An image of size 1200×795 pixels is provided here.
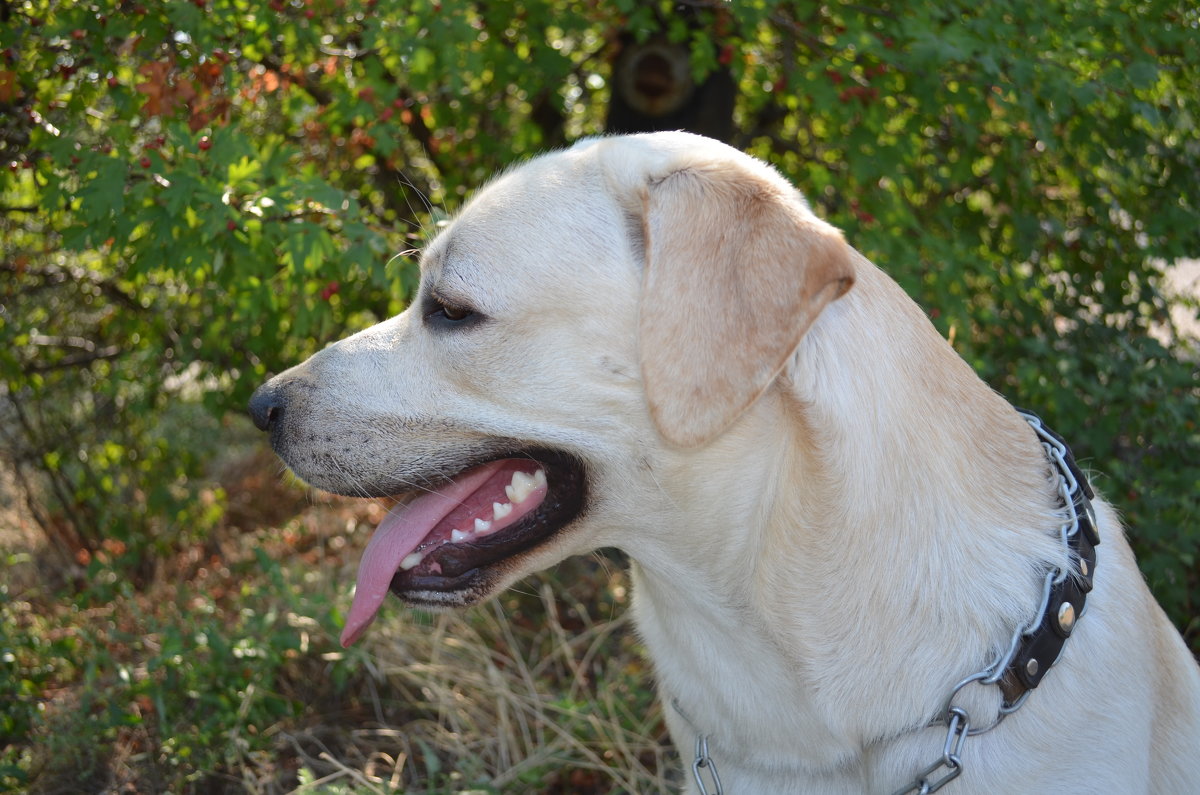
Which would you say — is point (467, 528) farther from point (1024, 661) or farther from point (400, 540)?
point (1024, 661)

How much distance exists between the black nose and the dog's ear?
0.97 meters

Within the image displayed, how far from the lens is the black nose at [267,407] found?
7.97 feet

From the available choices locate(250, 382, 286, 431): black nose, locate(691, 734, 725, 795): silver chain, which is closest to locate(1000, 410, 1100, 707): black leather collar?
locate(691, 734, 725, 795): silver chain

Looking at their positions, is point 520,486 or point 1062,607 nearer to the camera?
point 1062,607

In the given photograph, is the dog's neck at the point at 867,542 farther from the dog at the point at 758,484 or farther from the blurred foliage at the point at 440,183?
the blurred foliage at the point at 440,183

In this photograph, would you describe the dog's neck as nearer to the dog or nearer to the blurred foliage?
the dog

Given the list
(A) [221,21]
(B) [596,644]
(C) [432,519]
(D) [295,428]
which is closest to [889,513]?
(C) [432,519]

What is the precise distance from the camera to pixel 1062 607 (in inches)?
79.8

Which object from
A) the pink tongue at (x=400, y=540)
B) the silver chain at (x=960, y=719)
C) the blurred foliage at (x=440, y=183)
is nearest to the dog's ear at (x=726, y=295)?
the pink tongue at (x=400, y=540)

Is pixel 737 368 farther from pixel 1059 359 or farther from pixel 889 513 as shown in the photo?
pixel 1059 359

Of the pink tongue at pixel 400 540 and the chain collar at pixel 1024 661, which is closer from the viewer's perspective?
the chain collar at pixel 1024 661

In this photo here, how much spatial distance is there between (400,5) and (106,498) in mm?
3119

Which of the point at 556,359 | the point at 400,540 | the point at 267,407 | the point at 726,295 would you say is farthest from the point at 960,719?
the point at 267,407

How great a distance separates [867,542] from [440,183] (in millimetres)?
3310
